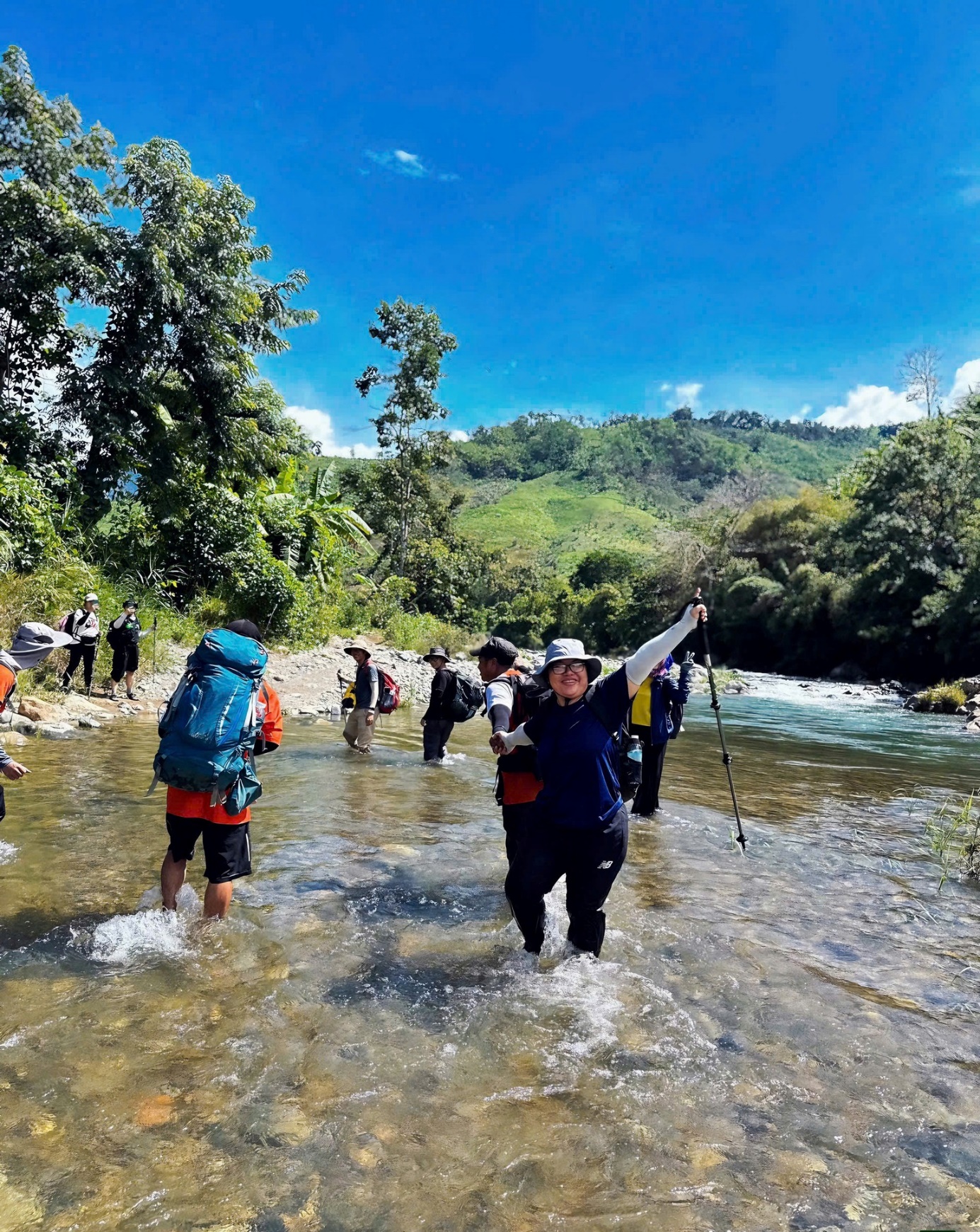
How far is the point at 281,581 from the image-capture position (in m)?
21.8

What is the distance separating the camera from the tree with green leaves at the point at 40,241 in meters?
15.7

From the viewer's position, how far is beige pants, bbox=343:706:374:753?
12008 millimetres

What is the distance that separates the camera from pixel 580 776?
13.4ft

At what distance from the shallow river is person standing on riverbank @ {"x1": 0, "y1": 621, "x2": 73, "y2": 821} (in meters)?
0.97

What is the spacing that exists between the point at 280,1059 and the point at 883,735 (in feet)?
55.8

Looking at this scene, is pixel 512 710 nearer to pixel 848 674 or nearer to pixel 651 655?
pixel 651 655

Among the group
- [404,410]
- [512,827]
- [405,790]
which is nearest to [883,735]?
[405,790]

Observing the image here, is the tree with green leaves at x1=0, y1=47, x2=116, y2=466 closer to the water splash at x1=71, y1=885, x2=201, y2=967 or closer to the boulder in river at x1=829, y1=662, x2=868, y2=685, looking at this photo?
the water splash at x1=71, y1=885, x2=201, y2=967

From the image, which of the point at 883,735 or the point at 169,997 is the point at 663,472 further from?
the point at 169,997

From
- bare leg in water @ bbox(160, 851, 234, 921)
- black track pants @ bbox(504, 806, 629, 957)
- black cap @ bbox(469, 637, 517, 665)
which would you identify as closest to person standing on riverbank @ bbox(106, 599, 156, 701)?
bare leg in water @ bbox(160, 851, 234, 921)

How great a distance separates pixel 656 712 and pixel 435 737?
4.41 metres

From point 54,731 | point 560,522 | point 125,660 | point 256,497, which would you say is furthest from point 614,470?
point 54,731

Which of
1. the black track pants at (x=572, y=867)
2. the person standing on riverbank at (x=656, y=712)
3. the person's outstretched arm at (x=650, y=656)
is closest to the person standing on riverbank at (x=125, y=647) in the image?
the person standing on riverbank at (x=656, y=712)

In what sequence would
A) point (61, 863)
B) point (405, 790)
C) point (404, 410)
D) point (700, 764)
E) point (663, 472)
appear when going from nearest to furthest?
1. point (61, 863)
2. point (405, 790)
3. point (700, 764)
4. point (404, 410)
5. point (663, 472)
